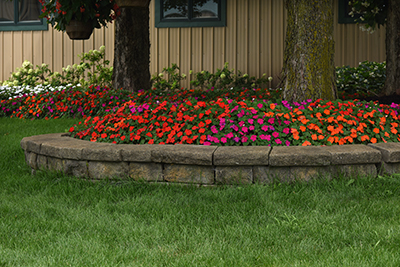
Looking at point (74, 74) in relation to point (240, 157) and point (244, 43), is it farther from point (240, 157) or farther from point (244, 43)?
point (240, 157)

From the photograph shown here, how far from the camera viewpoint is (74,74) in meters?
11.3

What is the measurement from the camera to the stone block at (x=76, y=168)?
420 cm

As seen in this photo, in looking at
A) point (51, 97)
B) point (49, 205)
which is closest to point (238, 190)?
point (49, 205)

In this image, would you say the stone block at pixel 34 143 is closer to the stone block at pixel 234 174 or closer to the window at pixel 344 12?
the stone block at pixel 234 174

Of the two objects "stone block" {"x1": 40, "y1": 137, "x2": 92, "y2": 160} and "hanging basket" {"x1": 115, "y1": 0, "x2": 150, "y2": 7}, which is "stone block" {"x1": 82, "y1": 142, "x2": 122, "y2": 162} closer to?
A: "stone block" {"x1": 40, "y1": 137, "x2": 92, "y2": 160}

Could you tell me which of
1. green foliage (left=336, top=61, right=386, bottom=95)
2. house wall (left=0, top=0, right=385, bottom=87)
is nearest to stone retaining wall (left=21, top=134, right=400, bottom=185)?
green foliage (left=336, top=61, right=386, bottom=95)

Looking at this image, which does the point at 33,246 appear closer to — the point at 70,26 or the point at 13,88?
the point at 70,26

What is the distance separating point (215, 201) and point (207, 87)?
→ 6.85 meters

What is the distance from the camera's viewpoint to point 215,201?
3555mm

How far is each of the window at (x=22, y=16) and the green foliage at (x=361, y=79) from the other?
276 inches

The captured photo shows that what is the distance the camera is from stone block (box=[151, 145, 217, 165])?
383cm

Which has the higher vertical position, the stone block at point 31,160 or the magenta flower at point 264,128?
the magenta flower at point 264,128

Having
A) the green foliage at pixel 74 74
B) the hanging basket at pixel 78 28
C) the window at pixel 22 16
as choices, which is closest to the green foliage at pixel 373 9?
the hanging basket at pixel 78 28

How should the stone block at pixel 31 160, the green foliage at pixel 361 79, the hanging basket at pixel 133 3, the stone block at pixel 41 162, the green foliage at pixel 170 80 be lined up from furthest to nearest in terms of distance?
the green foliage at pixel 170 80
the green foliage at pixel 361 79
the hanging basket at pixel 133 3
the stone block at pixel 31 160
the stone block at pixel 41 162
